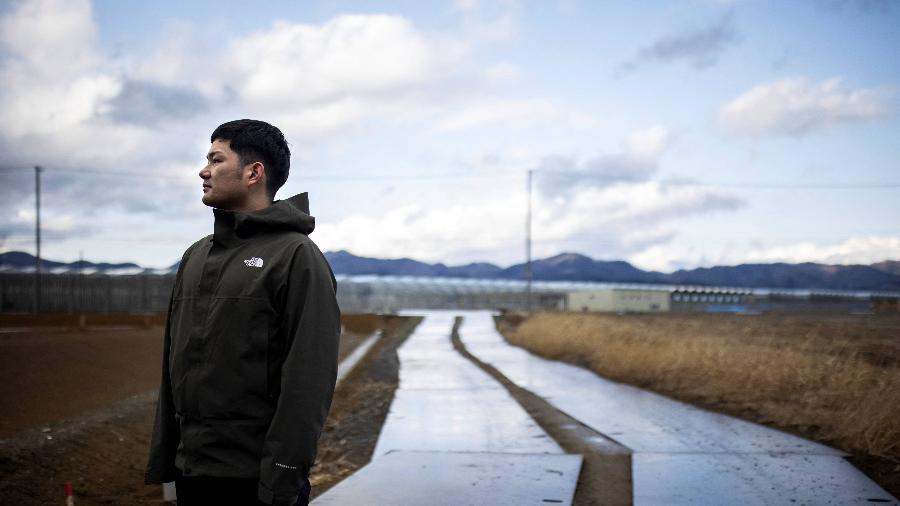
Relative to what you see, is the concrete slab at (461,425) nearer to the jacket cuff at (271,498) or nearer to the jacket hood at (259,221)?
the jacket hood at (259,221)

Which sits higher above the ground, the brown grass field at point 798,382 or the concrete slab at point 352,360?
the brown grass field at point 798,382

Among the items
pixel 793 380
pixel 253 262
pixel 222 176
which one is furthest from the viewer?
pixel 793 380

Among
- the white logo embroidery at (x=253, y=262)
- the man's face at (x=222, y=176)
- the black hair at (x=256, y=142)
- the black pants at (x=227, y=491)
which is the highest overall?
the black hair at (x=256, y=142)

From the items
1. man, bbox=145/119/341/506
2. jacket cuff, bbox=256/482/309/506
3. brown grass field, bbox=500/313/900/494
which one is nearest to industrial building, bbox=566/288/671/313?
brown grass field, bbox=500/313/900/494

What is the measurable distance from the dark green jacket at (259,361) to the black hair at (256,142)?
Result: 211mm

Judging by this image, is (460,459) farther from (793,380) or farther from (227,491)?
(793,380)

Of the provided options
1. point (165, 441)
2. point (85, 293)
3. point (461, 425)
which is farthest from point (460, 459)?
point (85, 293)

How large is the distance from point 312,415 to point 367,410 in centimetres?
1087

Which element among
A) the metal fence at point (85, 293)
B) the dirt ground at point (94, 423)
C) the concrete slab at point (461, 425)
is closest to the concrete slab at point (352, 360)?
the dirt ground at point (94, 423)

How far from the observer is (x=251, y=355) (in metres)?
2.79

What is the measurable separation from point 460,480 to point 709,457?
2671 mm

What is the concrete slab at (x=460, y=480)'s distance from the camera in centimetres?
645

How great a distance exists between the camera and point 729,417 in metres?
11.6

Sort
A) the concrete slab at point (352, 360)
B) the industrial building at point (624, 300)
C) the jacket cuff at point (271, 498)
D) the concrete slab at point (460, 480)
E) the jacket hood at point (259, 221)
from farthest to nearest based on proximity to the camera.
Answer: the industrial building at point (624, 300) → the concrete slab at point (352, 360) → the concrete slab at point (460, 480) → the jacket hood at point (259, 221) → the jacket cuff at point (271, 498)
